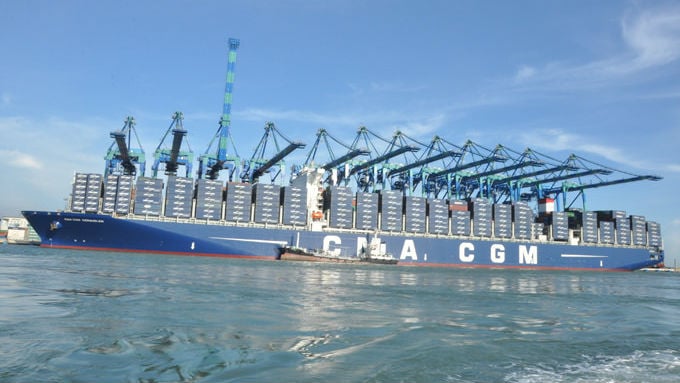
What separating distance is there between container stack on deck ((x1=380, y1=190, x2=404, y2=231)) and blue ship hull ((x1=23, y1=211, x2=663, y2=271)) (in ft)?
4.00

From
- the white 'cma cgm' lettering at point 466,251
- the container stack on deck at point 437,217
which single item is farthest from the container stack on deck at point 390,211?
the container stack on deck at point 437,217

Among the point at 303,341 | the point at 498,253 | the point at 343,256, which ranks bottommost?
the point at 343,256

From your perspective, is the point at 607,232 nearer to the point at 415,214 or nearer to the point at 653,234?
the point at 653,234

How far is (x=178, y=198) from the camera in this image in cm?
5156

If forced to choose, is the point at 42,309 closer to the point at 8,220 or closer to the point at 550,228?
the point at 550,228

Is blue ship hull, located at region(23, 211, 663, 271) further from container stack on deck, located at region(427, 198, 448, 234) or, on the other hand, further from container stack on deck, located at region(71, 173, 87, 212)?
container stack on deck, located at region(71, 173, 87, 212)

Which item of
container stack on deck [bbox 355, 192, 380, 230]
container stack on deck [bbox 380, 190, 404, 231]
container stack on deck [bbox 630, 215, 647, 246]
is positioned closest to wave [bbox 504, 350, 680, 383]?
container stack on deck [bbox 355, 192, 380, 230]

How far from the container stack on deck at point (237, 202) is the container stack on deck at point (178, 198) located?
4517 mm

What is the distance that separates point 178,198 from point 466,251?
3965 cm

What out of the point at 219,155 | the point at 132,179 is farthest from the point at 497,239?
the point at 132,179

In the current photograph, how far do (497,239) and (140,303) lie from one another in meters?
60.9

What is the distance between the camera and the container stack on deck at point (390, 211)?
→ 197 feet

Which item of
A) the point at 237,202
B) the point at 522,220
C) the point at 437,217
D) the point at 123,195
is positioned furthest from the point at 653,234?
the point at 123,195

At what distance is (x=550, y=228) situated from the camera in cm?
6838
